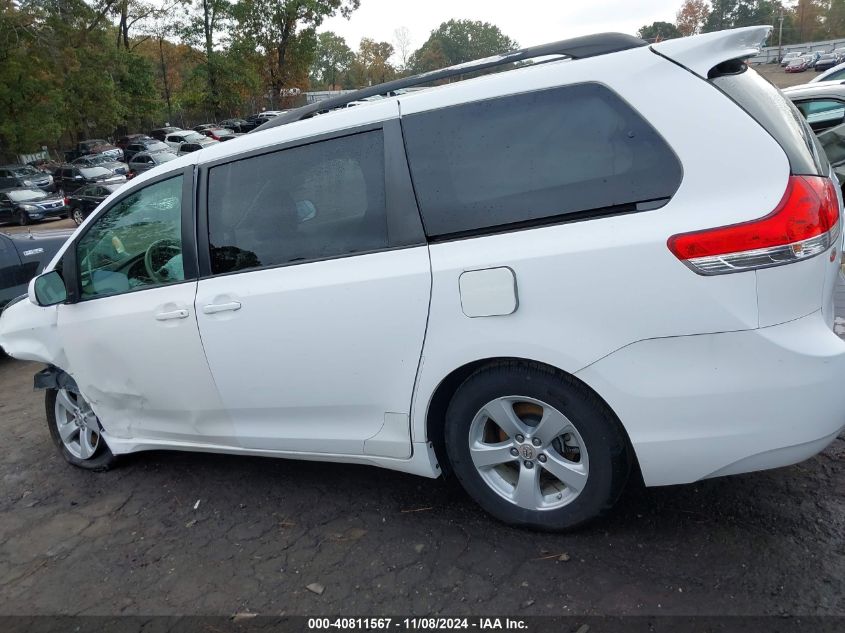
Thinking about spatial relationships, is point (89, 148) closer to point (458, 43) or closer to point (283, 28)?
point (283, 28)

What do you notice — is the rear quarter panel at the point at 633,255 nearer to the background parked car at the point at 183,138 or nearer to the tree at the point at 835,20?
the background parked car at the point at 183,138

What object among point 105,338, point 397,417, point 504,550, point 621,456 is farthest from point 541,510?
point 105,338

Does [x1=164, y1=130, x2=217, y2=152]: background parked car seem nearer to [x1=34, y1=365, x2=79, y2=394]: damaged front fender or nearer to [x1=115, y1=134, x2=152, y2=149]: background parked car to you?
[x1=115, y1=134, x2=152, y2=149]: background parked car

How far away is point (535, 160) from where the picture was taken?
2787mm

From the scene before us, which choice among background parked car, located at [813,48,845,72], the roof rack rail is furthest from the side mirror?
background parked car, located at [813,48,845,72]

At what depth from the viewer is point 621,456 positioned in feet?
9.12

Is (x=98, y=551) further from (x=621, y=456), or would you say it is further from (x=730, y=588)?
(x=730, y=588)

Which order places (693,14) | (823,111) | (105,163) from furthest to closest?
(693,14), (105,163), (823,111)

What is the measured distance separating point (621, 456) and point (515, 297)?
0.73m

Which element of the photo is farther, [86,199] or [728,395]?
[86,199]

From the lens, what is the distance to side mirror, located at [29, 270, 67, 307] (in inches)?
161

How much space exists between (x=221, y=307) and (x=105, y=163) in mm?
31858

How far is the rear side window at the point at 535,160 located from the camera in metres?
2.62

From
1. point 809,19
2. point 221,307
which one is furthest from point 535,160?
point 809,19
